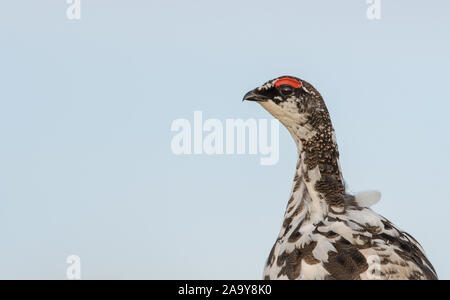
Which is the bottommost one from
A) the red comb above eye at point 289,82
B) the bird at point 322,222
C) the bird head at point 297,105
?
the bird at point 322,222

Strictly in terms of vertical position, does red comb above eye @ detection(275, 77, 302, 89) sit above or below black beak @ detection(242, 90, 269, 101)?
above

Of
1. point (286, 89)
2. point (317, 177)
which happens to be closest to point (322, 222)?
point (317, 177)

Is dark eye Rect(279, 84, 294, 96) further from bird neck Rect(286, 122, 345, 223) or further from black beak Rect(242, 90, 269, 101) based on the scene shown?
bird neck Rect(286, 122, 345, 223)

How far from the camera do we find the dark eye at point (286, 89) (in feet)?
35.1

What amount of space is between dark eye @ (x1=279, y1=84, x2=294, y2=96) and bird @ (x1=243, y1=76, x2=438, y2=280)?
0.01 metres

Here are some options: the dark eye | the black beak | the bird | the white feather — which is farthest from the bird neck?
the black beak

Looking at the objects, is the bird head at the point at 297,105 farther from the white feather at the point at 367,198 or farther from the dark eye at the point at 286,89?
the white feather at the point at 367,198

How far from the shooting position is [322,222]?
392 inches

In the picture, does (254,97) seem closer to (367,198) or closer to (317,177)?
(317,177)

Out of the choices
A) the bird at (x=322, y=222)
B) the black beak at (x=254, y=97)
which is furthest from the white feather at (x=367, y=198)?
the black beak at (x=254, y=97)

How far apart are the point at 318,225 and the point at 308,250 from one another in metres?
0.57

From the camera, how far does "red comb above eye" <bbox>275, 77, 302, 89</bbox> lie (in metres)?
10.7

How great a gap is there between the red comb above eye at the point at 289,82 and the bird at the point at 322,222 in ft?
0.04
